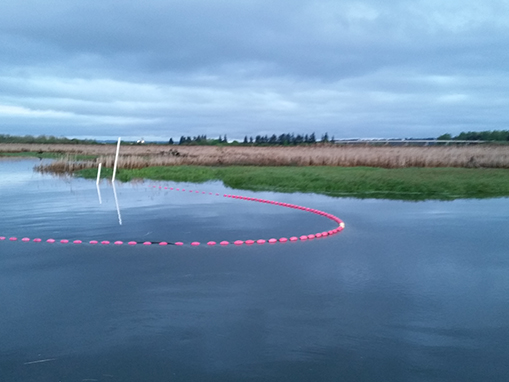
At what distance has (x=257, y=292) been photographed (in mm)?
6117

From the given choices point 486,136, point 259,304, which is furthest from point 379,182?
point 486,136

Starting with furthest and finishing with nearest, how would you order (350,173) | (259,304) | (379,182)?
(350,173) < (379,182) < (259,304)

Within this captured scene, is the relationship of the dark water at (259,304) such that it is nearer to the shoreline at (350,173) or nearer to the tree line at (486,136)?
the shoreline at (350,173)

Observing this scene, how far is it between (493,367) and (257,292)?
9.36 ft

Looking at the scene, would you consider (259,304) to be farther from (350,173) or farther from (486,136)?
(486,136)

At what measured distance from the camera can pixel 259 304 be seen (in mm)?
5691

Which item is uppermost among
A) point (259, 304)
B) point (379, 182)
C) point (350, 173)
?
point (350, 173)

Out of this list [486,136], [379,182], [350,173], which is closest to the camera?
[379,182]

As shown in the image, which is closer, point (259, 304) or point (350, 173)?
point (259, 304)

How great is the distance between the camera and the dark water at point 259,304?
14.0ft

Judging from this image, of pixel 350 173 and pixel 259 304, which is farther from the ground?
pixel 350 173

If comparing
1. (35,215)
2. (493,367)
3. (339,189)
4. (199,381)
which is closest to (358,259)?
(493,367)

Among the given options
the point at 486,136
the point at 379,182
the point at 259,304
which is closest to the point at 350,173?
the point at 379,182

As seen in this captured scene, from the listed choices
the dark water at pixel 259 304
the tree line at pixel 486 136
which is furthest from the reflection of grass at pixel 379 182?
the tree line at pixel 486 136
